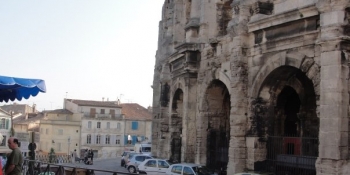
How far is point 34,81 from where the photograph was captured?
33.5 feet

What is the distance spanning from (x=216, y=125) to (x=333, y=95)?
7.88 metres

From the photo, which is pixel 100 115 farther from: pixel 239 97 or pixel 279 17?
pixel 279 17

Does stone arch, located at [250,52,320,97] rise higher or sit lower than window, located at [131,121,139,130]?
higher

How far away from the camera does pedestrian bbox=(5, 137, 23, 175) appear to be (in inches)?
343

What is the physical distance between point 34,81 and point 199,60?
12.3 meters

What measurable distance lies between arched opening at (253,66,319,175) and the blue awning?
8849 millimetres

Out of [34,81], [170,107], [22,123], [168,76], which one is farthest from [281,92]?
[22,123]

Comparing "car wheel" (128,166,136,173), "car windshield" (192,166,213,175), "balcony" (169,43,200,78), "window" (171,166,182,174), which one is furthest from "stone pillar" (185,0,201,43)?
"car wheel" (128,166,136,173)

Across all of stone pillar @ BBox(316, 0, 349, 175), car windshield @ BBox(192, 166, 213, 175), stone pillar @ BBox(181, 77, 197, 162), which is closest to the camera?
stone pillar @ BBox(316, 0, 349, 175)

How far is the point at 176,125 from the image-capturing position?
24250mm

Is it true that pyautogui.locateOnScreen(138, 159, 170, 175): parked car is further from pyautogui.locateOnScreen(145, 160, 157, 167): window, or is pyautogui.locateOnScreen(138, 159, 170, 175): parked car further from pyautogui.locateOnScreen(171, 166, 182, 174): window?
pyautogui.locateOnScreen(171, 166, 182, 174): window

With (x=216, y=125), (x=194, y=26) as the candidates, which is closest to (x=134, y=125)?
(x=194, y=26)

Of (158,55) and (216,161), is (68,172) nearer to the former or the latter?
(216,161)

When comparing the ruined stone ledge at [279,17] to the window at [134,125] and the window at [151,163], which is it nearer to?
the window at [151,163]
